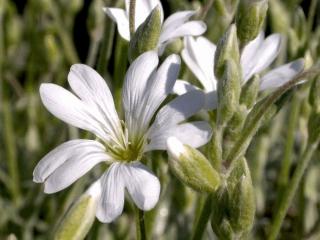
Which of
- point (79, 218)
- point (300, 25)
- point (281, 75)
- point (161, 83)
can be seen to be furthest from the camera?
point (300, 25)

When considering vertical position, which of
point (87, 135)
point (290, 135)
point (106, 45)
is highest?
point (106, 45)

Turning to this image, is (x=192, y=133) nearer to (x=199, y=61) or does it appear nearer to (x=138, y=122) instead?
(x=138, y=122)

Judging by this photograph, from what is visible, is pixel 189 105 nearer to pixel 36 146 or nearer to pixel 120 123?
pixel 120 123

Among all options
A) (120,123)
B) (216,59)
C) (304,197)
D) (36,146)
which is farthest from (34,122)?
(216,59)

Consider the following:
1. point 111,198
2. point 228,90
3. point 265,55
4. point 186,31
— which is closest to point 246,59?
point 265,55

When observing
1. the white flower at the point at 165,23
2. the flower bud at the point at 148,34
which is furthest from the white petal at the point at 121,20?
the flower bud at the point at 148,34

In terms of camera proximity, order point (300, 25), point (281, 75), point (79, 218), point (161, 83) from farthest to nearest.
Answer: point (300, 25) → point (281, 75) → point (161, 83) → point (79, 218)
